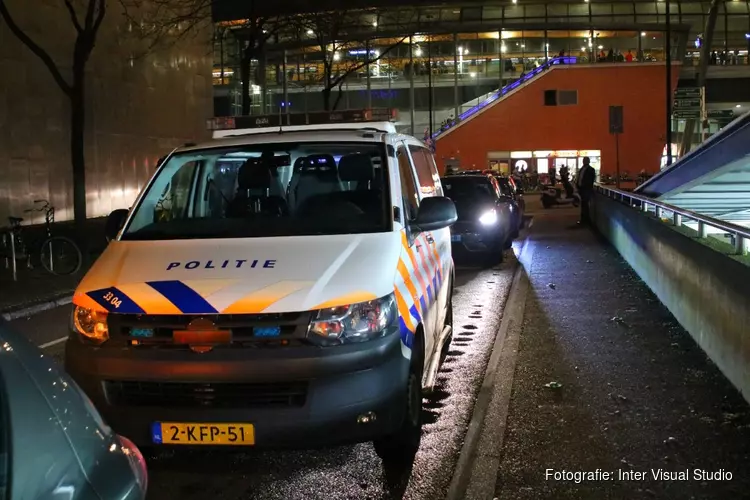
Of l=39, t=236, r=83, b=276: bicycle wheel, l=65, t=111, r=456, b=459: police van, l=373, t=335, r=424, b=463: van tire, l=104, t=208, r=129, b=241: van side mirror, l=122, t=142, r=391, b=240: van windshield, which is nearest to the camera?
l=65, t=111, r=456, b=459: police van

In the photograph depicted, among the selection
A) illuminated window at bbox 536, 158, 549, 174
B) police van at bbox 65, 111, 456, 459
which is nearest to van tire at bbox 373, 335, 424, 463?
police van at bbox 65, 111, 456, 459

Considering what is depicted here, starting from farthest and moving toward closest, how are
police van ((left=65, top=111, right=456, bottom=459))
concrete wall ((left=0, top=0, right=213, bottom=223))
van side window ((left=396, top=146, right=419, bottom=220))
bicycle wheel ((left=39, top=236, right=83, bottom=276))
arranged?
concrete wall ((left=0, top=0, right=213, bottom=223))
bicycle wheel ((left=39, top=236, right=83, bottom=276))
van side window ((left=396, top=146, right=419, bottom=220))
police van ((left=65, top=111, right=456, bottom=459))

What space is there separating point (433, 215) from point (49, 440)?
12.2 feet

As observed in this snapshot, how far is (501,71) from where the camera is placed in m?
53.3

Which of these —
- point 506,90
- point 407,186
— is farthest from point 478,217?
point 506,90

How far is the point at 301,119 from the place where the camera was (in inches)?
297

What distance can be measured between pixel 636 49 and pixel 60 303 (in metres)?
49.3

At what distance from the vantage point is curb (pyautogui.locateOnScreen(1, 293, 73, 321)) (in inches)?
424

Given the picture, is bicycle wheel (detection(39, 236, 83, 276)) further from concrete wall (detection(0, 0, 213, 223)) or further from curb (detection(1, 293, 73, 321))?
concrete wall (detection(0, 0, 213, 223))

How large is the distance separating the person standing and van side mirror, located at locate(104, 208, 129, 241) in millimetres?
19766

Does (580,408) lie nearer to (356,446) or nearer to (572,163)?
(356,446)

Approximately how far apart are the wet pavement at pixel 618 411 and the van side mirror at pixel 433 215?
5.03 ft

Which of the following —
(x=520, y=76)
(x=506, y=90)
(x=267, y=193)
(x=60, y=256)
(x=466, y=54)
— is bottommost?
(x=60, y=256)

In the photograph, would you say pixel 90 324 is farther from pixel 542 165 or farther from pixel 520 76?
pixel 520 76
